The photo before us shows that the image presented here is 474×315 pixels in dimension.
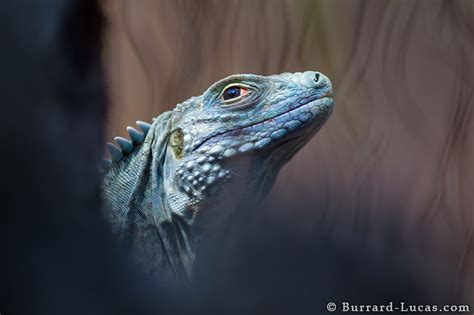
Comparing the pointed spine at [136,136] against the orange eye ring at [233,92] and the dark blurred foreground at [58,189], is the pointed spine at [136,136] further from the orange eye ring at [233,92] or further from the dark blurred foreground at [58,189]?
the dark blurred foreground at [58,189]

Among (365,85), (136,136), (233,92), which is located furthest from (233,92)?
(365,85)

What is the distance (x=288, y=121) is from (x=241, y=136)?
135 mm

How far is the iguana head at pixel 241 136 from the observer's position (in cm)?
140

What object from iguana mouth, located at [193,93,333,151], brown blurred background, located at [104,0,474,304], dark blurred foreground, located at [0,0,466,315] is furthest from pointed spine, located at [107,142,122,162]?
dark blurred foreground, located at [0,0,466,315]

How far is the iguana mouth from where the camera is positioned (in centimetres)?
140

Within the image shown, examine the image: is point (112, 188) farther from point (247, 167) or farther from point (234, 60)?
point (234, 60)

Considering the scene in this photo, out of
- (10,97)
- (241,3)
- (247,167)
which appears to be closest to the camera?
(10,97)

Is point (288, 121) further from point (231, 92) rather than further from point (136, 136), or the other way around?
point (136, 136)

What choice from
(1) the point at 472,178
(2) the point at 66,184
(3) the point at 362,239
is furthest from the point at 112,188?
(1) the point at 472,178

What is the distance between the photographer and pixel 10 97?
0.74m

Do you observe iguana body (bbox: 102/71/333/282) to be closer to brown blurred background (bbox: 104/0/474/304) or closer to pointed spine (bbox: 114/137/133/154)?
pointed spine (bbox: 114/137/133/154)

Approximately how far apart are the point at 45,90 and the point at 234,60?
4.13 ft

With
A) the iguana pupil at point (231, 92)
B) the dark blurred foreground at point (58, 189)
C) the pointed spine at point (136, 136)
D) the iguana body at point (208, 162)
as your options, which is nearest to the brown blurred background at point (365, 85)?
the pointed spine at point (136, 136)

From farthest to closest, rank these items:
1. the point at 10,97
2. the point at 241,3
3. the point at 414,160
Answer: the point at 414,160 < the point at 241,3 < the point at 10,97
